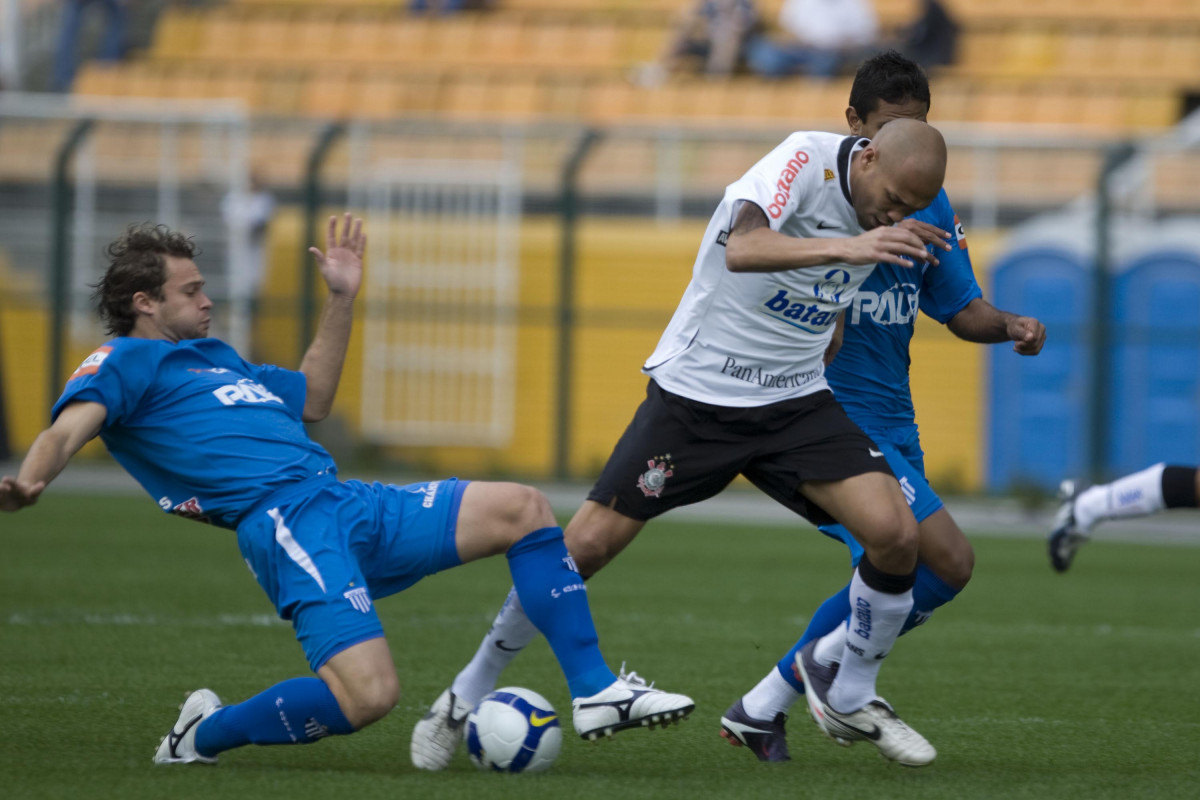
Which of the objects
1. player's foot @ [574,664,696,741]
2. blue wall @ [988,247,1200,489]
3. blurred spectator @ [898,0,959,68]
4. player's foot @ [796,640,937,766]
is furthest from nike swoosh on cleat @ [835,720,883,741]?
blurred spectator @ [898,0,959,68]

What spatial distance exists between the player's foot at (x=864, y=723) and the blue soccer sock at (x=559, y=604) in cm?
80

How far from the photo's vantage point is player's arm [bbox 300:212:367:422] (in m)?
5.02

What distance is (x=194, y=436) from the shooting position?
15.0 feet

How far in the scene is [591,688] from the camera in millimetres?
4453

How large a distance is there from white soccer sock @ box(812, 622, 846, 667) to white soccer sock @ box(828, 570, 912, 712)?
0.16m

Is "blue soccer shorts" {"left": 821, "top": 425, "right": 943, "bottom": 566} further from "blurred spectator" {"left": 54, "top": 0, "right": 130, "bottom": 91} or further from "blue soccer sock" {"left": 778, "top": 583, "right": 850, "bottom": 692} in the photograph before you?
"blurred spectator" {"left": 54, "top": 0, "right": 130, "bottom": 91}

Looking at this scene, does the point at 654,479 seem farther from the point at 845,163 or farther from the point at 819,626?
the point at 845,163

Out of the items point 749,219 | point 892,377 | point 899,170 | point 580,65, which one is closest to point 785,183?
point 749,219

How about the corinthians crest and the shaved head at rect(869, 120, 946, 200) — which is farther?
the corinthians crest

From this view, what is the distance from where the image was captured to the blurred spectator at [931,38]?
17.0 m

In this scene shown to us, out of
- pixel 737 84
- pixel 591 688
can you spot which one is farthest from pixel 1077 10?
pixel 591 688

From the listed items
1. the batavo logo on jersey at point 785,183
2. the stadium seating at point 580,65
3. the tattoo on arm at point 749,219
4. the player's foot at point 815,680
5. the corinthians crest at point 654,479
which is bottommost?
the player's foot at point 815,680

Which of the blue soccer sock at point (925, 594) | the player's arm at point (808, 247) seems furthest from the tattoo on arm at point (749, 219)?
the blue soccer sock at point (925, 594)

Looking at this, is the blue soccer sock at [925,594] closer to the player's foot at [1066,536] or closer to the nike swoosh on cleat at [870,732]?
the nike swoosh on cleat at [870,732]
